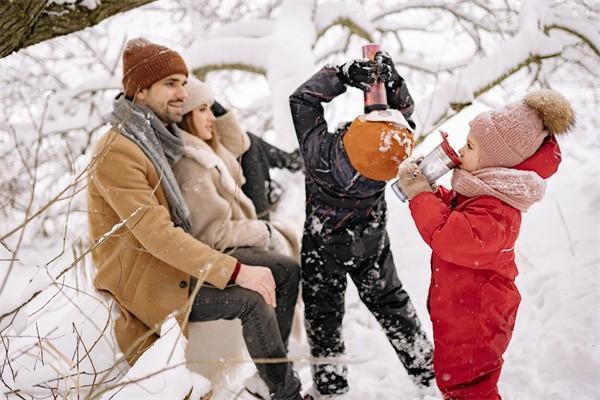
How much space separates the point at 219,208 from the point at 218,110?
0.91 m

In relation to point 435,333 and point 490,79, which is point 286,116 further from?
point 435,333

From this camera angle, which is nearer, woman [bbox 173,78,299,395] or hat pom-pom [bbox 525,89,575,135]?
hat pom-pom [bbox 525,89,575,135]

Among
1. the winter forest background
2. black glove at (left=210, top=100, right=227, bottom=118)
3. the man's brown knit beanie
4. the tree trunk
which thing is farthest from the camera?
black glove at (left=210, top=100, right=227, bottom=118)

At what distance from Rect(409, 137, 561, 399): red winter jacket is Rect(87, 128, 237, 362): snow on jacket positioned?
0.92 m

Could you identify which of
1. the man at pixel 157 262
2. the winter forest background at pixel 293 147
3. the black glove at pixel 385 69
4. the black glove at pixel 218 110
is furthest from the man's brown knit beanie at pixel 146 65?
the black glove at pixel 385 69

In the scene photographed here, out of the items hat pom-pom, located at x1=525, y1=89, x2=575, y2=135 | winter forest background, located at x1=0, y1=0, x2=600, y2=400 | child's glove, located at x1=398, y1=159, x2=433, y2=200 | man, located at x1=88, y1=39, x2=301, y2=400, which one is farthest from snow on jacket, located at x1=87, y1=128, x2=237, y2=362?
hat pom-pom, located at x1=525, y1=89, x2=575, y2=135

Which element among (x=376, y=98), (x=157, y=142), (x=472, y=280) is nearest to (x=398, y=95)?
(x=376, y=98)

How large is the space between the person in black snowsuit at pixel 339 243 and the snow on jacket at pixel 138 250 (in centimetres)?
49

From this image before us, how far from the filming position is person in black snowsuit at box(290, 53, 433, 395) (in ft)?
7.41

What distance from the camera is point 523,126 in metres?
1.77

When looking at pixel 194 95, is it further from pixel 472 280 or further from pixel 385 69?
pixel 472 280

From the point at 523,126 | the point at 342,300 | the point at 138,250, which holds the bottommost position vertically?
the point at 342,300

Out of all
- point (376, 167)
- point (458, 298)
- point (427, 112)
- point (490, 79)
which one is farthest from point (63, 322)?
point (490, 79)

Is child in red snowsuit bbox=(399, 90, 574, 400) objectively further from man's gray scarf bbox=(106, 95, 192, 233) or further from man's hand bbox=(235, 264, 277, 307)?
man's gray scarf bbox=(106, 95, 192, 233)
